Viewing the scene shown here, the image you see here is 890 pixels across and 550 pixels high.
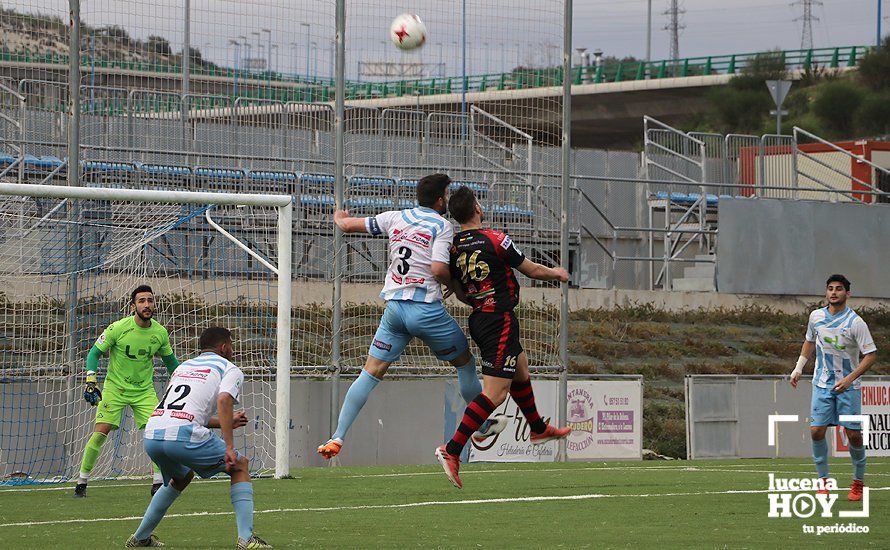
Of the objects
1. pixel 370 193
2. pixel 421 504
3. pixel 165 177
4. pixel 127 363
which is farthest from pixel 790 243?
pixel 421 504

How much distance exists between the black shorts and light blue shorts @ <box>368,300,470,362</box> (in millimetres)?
223

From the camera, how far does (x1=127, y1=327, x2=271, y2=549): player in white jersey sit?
856 cm

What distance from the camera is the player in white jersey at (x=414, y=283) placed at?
10.5 m

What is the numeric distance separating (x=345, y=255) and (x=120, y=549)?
1054 centimetres

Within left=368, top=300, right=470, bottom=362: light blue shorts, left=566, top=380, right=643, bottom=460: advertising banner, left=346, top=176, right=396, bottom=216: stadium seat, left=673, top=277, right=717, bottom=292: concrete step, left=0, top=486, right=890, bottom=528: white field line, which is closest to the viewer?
left=368, top=300, right=470, bottom=362: light blue shorts

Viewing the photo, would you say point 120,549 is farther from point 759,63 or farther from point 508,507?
point 759,63

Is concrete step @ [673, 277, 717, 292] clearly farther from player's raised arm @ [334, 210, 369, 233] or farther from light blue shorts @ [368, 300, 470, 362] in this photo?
player's raised arm @ [334, 210, 369, 233]

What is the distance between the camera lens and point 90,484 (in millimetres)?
14734

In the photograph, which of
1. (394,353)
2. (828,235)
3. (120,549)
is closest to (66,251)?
(394,353)

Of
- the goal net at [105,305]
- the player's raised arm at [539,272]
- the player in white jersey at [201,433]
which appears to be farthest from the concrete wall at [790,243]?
the player in white jersey at [201,433]

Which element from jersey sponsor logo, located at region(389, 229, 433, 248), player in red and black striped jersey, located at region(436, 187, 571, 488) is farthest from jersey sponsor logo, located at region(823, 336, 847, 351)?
jersey sponsor logo, located at region(389, 229, 433, 248)

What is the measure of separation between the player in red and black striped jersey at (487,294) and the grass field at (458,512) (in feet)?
2.83

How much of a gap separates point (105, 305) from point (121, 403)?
3.20 meters

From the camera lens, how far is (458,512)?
441 inches
